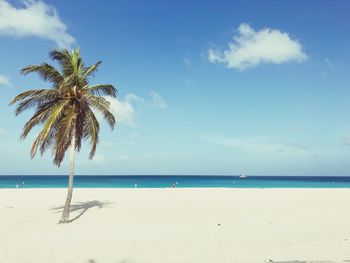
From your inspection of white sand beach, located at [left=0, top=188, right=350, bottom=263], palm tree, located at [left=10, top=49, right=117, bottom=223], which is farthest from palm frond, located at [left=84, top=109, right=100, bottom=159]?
white sand beach, located at [left=0, top=188, right=350, bottom=263]

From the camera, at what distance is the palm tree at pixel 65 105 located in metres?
16.8

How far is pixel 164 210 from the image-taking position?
74.7ft

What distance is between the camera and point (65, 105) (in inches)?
675

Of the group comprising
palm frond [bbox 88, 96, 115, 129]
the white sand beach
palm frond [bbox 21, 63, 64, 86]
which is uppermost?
palm frond [bbox 21, 63, 64, 86]

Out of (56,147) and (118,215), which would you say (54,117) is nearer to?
(56,147)

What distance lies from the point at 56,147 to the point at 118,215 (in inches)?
224

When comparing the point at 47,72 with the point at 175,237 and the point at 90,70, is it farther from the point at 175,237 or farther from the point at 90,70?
the point at 175,237

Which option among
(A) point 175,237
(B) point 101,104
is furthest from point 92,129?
(A) point 175,237

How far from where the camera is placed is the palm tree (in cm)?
1681

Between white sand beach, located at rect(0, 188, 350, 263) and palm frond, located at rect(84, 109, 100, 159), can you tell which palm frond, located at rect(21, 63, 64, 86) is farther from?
white sand beach, located at rect(0, 188, 350, 263)

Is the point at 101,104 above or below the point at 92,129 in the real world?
above

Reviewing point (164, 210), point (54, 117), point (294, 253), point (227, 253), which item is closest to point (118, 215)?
point (164, 210)

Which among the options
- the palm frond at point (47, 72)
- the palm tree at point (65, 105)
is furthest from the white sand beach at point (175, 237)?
the palm frond at point (47, 72)

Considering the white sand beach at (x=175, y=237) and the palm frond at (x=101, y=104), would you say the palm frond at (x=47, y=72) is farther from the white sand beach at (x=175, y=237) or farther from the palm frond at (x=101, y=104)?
the white sand beach at (x=175, y=237)
